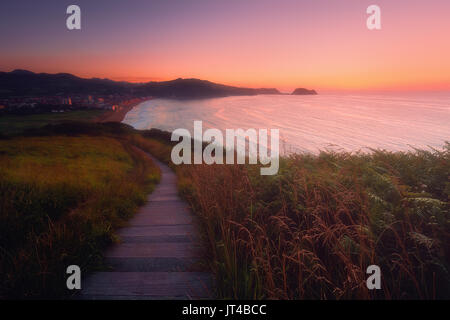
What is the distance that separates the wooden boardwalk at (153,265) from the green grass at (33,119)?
10713mm

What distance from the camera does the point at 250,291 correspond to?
232cm

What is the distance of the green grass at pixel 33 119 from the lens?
10.5 m

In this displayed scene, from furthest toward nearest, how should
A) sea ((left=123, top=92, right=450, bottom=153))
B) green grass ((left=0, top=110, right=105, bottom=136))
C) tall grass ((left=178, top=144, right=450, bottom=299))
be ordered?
sea ((left=123, top=92, right=450, bottom=153)) < green grass ((left=0, top=110, right=105, bottom=136)) < tall grass ((left=178, top=144, right=450, bottom=299))

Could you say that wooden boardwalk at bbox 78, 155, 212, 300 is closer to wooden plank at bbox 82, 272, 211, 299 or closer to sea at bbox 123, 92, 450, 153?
wooden plank at bbox 82, 272, 211, 299

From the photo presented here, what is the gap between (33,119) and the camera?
13.0 metres

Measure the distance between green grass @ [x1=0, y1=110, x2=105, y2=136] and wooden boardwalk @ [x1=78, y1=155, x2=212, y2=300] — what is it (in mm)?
10713

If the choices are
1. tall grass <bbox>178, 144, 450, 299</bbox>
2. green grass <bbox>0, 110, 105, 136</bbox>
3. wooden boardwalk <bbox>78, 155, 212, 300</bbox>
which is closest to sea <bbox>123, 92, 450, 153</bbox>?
tall grass <bbox>178, 144, 450, 299</bbox>

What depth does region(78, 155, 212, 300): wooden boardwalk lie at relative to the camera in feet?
8.50

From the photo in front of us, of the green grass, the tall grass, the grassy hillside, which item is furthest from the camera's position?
the green grass

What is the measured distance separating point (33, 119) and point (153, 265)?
14989mm

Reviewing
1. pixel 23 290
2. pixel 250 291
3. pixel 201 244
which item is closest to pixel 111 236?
pixel 23 290

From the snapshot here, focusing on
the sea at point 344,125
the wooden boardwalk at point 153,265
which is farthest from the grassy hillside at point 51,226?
the sea at point 344,125

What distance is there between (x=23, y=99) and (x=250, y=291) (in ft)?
48.6
